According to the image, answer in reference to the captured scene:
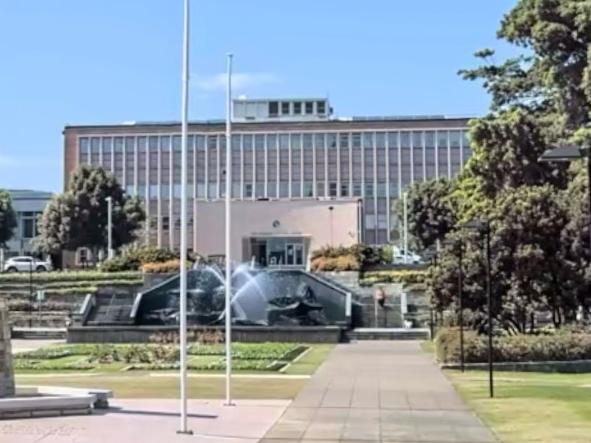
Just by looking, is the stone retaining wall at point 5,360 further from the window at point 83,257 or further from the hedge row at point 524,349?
the window at point 83,257

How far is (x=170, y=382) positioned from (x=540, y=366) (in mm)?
9658

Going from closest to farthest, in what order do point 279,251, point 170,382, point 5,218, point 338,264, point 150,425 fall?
point 150,425 < point 170,382 < point 338,264 < point 279,251 < point 5,218

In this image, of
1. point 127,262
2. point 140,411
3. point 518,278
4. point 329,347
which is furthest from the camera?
point 127,262

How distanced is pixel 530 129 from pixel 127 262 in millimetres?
28810

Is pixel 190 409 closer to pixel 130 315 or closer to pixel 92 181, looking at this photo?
pixel 130 315

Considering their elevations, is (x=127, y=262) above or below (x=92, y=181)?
below

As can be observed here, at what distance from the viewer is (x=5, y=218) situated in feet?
287

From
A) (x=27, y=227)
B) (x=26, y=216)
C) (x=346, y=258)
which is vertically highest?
(x=26, y=216)

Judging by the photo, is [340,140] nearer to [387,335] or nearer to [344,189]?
[344,189]

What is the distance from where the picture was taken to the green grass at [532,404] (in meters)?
13.7

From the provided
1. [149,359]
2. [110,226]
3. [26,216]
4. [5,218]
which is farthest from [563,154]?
[26,216]

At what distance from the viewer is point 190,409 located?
16.6 metres

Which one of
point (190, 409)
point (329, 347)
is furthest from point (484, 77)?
point (190, 409)

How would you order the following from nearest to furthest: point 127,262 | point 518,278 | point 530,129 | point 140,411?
point 140,411 < point 518,278 < point 530,129 < point 127,262
